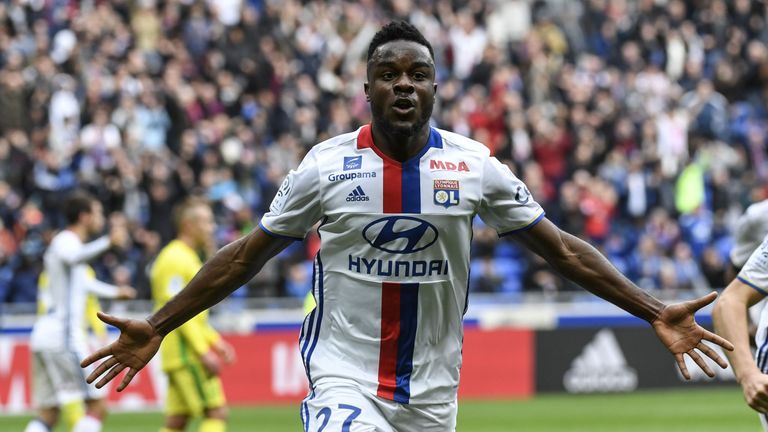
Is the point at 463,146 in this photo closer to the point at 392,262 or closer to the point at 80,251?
the point at 392,262

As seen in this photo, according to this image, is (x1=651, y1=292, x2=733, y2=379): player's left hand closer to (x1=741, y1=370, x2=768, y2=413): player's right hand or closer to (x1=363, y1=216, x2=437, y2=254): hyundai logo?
(x1=741, y1=370, x2=768, y2=413): player's right hand

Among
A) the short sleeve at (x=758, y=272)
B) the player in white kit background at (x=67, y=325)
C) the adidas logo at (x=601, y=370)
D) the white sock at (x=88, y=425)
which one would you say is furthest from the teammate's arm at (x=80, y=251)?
the adidas logo at (x=601, y=370)

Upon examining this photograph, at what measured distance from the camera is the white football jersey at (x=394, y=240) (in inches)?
236

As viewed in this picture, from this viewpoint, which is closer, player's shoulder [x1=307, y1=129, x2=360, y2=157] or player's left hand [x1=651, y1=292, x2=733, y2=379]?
player's left hand [x1=651, y1=292, x2=733, y2=379]

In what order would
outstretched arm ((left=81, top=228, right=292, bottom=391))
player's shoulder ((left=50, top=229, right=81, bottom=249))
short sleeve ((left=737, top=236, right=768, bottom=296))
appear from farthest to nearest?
player's shoulder ((left=50, top=229, right=81, bottom=249)) → short sleeve ((left=737, top=236, right=768, bottom=296)) → outstretched arm ((left=81, top=228, right=292, bottom=391))

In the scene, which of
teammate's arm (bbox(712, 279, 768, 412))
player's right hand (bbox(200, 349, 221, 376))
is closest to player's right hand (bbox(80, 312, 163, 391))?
teammate's arm (bbox(712, 279, 768, 412))

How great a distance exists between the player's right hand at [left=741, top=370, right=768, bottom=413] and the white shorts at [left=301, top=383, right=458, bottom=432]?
4.21 feet

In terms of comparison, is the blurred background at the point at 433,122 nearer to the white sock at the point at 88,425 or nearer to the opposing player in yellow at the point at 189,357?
the white sock at the point at 88,425

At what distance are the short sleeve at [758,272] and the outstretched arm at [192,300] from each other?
6.98 feet

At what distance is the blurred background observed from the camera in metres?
19.3

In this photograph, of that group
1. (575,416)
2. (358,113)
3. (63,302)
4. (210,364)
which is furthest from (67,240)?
(358,113)

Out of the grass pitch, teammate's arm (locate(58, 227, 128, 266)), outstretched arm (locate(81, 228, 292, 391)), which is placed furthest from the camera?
the grass pitch

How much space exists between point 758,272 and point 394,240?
1725 millimetres

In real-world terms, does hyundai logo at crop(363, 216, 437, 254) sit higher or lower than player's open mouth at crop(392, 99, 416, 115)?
lower
